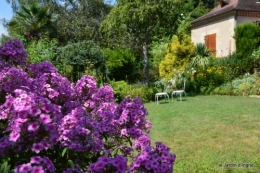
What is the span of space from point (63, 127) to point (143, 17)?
11.2 m

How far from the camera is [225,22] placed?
1916cm

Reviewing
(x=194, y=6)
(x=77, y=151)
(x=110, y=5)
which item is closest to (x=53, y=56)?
(x=77, y=151)

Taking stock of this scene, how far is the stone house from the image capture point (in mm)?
18344

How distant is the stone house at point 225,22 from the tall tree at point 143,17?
5.84 metres

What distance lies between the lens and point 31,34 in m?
20.5

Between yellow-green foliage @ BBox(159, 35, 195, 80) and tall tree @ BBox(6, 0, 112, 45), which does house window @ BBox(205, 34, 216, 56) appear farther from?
tall tree @ BBox(6, 0, 112, 45)

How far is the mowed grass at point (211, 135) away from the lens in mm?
4477

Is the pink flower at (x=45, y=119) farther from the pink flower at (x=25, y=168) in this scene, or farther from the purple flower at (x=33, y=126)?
the pink flower at (x=25, y=168)

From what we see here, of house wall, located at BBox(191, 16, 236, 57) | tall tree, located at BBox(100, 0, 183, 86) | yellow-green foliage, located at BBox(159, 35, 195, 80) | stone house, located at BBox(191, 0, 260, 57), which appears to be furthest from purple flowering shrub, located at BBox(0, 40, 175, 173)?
house wall, located at BBox(191, 16, 236, 57)

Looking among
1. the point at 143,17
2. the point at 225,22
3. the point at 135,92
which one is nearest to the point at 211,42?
the point at 225,22

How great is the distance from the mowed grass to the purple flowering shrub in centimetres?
198

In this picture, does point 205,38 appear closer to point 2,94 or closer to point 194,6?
point 194,6

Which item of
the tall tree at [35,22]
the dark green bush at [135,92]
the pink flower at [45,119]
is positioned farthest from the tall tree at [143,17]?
the pink flower at [45,119]

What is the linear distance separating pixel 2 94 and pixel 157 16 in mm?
11443
